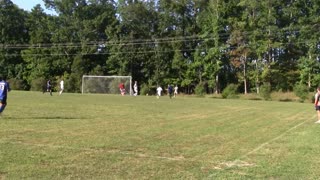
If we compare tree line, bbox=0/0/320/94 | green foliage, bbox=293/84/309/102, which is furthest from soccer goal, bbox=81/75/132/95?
green foliage, bbox=293/84/309/102

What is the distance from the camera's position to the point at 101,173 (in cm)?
791

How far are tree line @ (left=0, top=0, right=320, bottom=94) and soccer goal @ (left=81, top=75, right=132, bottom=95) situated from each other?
10.8ft

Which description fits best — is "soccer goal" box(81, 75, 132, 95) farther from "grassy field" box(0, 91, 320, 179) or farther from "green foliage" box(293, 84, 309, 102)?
"grassy field" box(0, 91, 320, 179)

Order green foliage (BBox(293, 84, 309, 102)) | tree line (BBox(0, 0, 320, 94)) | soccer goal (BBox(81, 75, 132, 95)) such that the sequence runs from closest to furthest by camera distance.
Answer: green foliage (BBox(293, 84, 309, 102)), soccer goal (BBox(81, 75, 132, 95)), tree line (BBox(0, 0, 320, 94))

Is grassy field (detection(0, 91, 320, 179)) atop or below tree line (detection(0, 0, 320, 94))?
below

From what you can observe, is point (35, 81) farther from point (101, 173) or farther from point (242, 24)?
point (101, 173)

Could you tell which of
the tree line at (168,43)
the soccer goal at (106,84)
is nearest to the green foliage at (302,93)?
the tree line at (168,43)

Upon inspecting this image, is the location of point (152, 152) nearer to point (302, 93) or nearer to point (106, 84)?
point (302, 93)

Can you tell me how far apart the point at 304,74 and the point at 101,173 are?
215ft

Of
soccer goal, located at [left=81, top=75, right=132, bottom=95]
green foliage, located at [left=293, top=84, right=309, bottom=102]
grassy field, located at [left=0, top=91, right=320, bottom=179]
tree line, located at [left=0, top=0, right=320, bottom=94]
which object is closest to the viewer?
grassy field, located at [left=0, top=91, right=320, bottom=179]

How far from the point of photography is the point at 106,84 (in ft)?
227

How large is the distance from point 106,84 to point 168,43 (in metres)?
17.9

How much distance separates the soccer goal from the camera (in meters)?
68.1

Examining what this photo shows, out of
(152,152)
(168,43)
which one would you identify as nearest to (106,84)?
(168,43)
